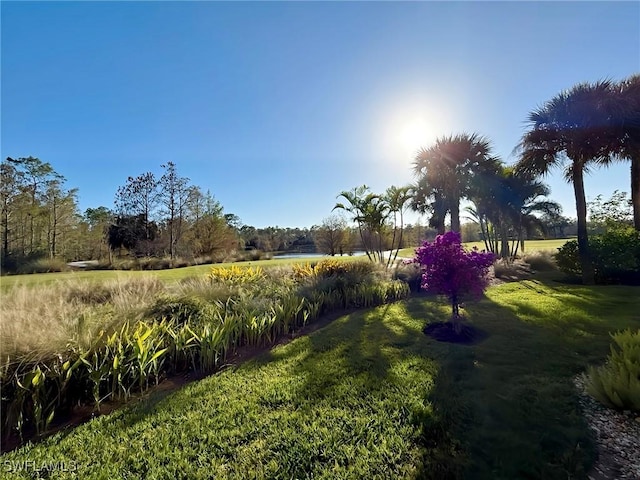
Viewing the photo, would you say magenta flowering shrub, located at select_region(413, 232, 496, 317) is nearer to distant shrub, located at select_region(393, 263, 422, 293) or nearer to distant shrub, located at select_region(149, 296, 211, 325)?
distant shrub, located at select_region(149, 296, 211, 325)

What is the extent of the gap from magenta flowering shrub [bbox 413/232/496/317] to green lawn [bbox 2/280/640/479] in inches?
36.6

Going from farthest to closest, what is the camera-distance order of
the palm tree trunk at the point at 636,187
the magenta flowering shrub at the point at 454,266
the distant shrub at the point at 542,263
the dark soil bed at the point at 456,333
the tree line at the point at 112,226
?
the tree line at the point at 112,226, the distant shrub at the point at 542,263, the palm tree trunk at the point at 636,187, the magenta flowering shrub at the point at 454,266, the dark soil bed at the point at 456,333

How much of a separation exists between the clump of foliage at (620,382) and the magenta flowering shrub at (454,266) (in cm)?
196

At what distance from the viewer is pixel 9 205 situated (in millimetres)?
18562

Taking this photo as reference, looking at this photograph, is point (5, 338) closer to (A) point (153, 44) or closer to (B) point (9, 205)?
(A) point (153, 44)

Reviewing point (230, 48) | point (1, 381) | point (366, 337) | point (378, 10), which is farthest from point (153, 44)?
point (366, 337)

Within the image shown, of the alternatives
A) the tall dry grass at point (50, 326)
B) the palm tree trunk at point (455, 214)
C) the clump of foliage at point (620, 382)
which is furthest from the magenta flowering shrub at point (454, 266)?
the palm tree trunk at point (455, 214)

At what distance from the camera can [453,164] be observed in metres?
14.0

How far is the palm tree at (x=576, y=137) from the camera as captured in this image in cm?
895

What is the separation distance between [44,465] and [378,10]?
772cm

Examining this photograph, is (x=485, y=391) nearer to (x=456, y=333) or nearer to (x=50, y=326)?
(x=456, y=333)

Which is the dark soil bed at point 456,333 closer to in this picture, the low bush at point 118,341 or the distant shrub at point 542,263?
the low bush at point 118,341

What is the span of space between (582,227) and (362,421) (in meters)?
11.1

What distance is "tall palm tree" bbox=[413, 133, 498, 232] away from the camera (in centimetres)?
1380
